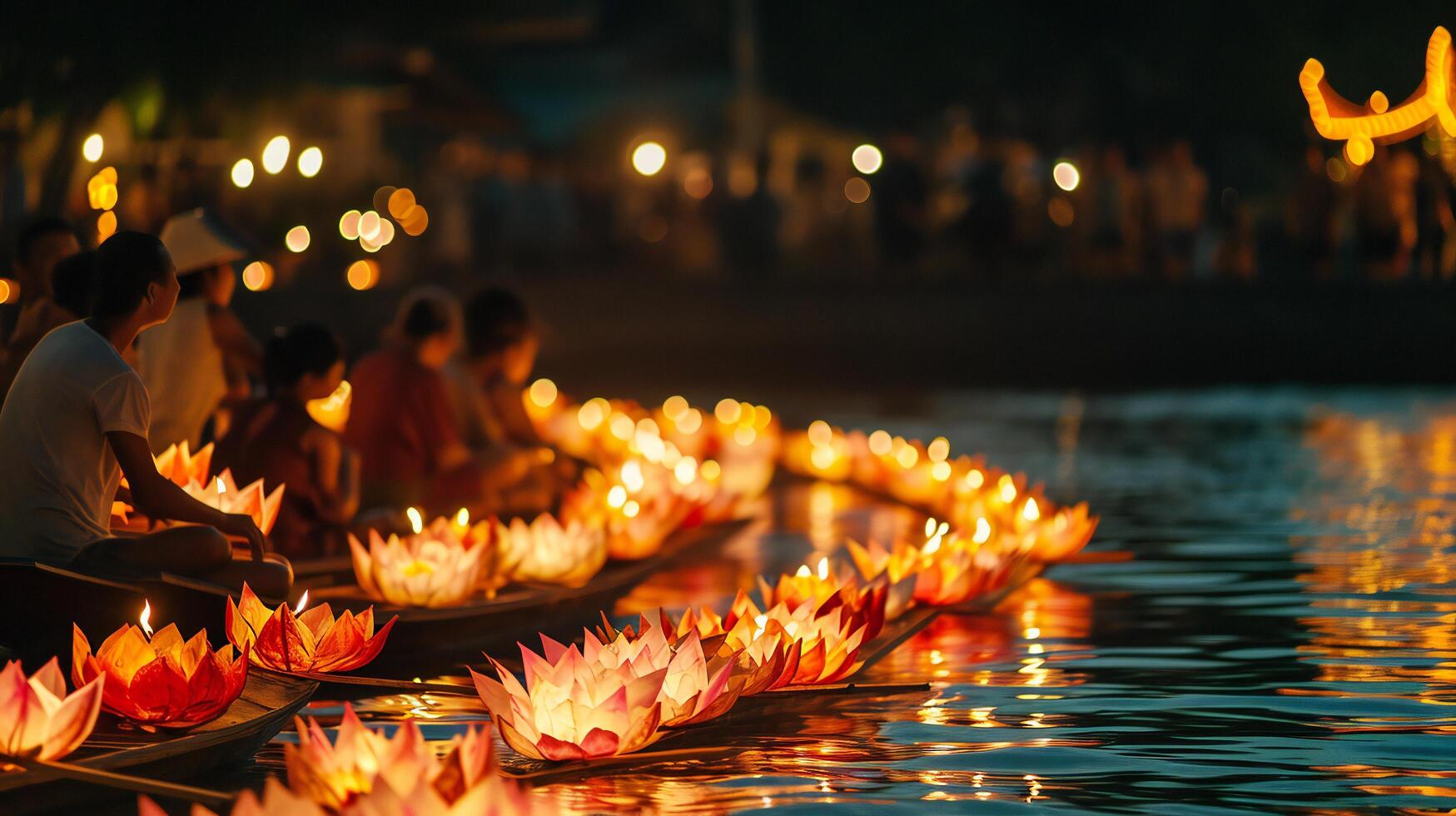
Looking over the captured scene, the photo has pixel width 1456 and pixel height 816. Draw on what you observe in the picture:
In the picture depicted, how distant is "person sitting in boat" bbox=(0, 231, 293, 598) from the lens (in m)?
6.14

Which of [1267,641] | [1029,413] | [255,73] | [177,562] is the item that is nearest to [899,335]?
[1029,413]

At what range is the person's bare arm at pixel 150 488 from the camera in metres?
6.22

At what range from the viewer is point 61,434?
619 cm

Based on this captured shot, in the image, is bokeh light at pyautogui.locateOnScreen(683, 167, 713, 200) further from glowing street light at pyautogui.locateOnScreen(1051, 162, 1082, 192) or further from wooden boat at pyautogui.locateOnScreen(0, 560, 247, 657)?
wooden boat at pyautogui.locateOnScreen(0, 560, 247, 657)

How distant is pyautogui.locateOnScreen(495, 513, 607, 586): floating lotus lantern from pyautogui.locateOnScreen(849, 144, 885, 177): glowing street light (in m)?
28.2

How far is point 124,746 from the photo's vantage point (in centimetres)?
543

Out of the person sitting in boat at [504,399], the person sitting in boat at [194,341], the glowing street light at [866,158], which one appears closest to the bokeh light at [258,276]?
the person sitting in boat at [504,399]

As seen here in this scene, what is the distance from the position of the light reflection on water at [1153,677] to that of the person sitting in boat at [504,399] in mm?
778

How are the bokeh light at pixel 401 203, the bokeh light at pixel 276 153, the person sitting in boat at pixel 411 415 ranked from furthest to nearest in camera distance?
1. the bokeh light at pixel 401 203
2. the bokeh light at pixel 276 153
3. the person sitting in boat at pixel 411 415

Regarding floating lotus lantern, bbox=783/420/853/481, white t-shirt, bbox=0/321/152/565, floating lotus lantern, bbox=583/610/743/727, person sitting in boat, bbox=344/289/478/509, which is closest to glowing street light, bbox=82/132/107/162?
floating lotus lantern, bbox=783/420/853/481

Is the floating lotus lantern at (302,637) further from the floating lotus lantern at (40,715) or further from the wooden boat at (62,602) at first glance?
the floating lotus lantern at (40,715)

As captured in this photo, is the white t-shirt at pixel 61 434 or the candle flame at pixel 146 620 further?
the white t-shirt at pixel 61 434

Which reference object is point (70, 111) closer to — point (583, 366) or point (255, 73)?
point (255, 73)

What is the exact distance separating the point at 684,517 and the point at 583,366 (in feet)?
45.6
